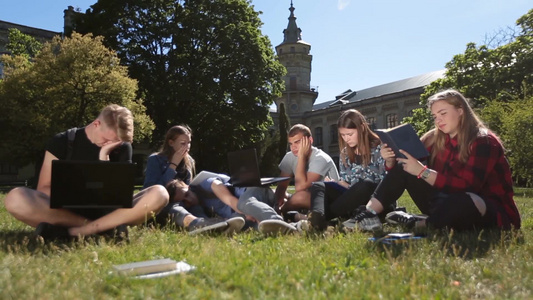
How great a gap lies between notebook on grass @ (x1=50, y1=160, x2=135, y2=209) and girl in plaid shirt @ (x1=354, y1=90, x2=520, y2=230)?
6.60 feet

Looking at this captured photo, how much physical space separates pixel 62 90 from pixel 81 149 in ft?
53.3

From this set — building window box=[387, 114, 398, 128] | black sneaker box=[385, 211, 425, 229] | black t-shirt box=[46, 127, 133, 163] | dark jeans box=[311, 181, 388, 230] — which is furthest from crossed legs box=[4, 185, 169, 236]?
building window box=[387, 114, 398, 128]

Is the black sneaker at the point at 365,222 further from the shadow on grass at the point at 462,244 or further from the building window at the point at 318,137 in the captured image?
the building window at the point at 318,137

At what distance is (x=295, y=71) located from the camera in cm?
4891

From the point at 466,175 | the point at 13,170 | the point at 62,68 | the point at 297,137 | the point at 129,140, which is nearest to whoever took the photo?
the point at 466,175

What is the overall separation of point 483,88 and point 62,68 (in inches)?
769

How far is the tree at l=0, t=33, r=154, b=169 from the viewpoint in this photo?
1809 cm

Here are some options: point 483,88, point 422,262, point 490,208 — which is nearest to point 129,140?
point 422,262

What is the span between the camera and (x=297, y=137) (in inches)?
192

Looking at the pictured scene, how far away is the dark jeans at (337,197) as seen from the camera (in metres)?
4.25

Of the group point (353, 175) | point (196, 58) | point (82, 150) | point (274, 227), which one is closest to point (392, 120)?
point (196, 58)

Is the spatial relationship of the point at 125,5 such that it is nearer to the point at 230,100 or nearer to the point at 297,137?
the point at 230,100

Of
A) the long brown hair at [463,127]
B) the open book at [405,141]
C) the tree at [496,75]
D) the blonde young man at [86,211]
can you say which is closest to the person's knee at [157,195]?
the blonde young man at [86,211]

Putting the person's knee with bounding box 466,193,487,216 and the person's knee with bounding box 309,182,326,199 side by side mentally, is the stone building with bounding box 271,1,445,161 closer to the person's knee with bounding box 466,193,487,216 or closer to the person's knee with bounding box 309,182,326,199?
the person's knee with bounding box 309,182,326,199
